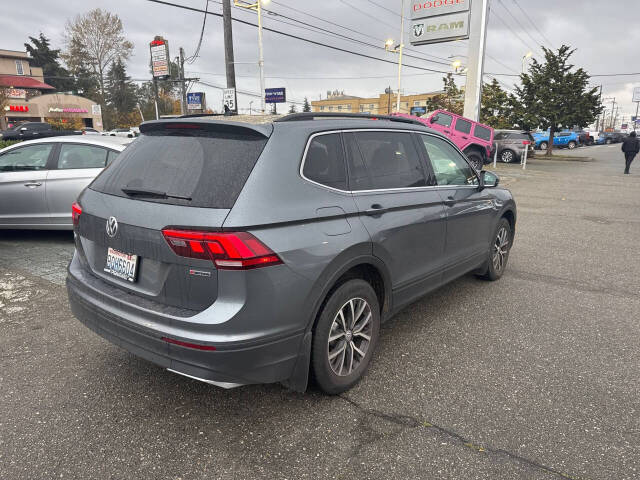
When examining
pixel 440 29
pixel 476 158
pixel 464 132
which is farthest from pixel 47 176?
pixel 440 29

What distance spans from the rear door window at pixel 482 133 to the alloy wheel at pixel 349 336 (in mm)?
17040

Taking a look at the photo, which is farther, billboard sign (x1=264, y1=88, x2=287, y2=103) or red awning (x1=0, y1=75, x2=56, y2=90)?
red awning (x1=0, y1=75, x2=56, y2=90)

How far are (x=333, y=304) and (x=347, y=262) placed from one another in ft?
0.86

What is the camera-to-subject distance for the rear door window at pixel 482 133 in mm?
18438

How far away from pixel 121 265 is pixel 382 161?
1.86 meters

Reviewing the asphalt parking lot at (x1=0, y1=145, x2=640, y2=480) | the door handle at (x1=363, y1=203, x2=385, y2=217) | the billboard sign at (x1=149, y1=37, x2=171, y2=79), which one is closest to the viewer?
the asphalt parking lot at (x1=0, y1=145, x2=640, y2=480)

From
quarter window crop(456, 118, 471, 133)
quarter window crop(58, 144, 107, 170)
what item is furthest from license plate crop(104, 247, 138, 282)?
quarter window crop(456, 118, 471, 133)

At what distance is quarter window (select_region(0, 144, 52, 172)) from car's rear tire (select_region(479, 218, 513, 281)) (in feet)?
19.6

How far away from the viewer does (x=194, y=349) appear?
2.26 m

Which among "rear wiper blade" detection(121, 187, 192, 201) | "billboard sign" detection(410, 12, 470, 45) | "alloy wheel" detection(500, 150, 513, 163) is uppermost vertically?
"billboard sign" detection(410, 12, 470, 45)

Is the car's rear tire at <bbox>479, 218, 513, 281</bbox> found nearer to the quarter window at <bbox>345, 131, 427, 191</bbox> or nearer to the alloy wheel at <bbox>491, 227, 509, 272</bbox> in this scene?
the alloy wheel at <bbox>491, 227, 509, 272</bbox>

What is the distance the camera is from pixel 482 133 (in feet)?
61.2

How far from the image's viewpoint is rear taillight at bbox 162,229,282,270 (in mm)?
2205

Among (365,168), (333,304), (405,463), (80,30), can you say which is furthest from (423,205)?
(80,30)
